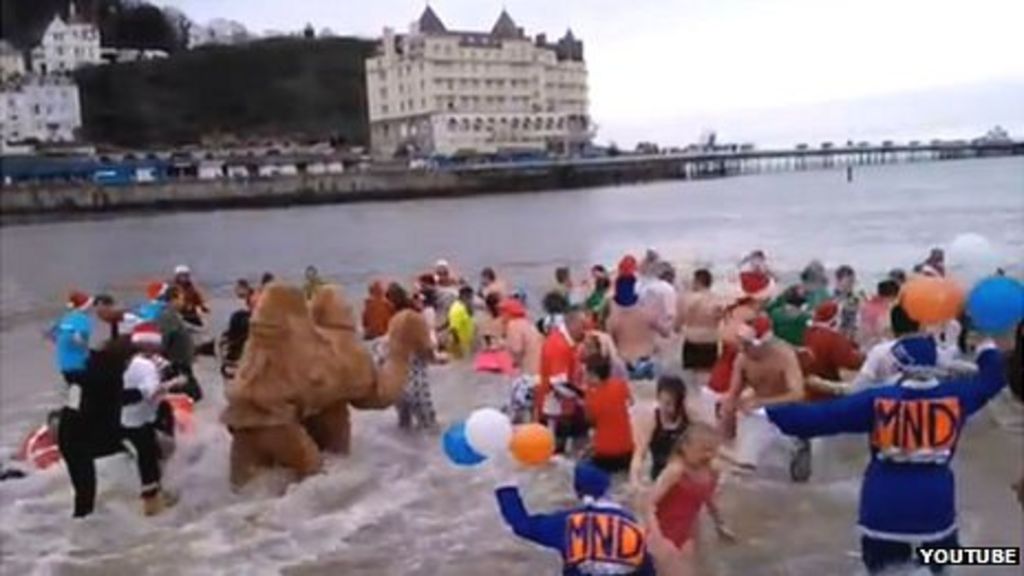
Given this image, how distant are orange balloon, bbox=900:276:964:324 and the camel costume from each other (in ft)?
15.8

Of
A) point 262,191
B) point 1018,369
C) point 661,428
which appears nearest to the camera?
point 1018,369

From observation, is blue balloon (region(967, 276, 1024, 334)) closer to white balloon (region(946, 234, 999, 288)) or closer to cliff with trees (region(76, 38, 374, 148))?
white balloon (region(946, 234, 999, 288))

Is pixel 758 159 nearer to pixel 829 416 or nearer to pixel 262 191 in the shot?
pixel 262 191

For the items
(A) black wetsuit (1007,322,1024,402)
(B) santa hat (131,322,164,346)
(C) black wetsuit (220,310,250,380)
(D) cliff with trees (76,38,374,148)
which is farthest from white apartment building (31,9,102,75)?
(A) black wetsuit (1007,322,1024,402)

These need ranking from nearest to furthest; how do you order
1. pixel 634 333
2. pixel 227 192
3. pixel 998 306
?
1. pixel 998 306
2. pixel 634 333
3. pixel 227 192

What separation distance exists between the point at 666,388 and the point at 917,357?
5.41 feet

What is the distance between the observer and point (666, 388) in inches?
256

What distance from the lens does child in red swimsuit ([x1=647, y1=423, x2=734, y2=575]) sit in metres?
5.21

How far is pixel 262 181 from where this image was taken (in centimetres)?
9975

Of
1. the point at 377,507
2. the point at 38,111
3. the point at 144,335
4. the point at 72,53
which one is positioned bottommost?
the point at 377,507

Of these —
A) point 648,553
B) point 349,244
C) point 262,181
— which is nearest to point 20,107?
point 262,181

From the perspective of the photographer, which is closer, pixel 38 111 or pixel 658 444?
pixel 658 444

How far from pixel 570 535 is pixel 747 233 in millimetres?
46746

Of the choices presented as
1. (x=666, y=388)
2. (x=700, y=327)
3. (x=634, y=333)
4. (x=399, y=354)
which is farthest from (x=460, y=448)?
(x=700, y=327)
